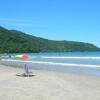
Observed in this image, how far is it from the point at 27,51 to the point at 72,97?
129612mm

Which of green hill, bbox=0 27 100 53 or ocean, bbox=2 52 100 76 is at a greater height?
green hill, bbox=0 27 100 53

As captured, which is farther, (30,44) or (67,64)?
(30,44)

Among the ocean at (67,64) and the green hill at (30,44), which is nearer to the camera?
the ocean at (67,64)

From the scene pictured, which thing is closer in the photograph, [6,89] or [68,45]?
[6,89]

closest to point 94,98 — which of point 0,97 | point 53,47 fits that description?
point 0,97

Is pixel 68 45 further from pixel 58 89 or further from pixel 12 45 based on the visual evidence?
pixel 58 89

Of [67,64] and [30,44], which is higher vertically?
[30,44]

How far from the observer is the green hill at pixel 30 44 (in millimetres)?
134738

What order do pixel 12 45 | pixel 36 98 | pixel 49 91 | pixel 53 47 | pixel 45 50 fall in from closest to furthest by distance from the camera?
pixel 36 98 → pixel 49 91 → pixel 12 45 → pixel 45 50 → pixel 53 47

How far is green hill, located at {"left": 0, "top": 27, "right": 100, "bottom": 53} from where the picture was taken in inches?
5305

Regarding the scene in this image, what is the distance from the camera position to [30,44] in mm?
151250

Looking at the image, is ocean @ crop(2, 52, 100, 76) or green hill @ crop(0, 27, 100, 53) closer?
ocean @ crop(2, 52, 100, 76)

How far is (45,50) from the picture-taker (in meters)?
154

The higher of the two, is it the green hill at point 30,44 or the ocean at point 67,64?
the green hill at point 30,44
